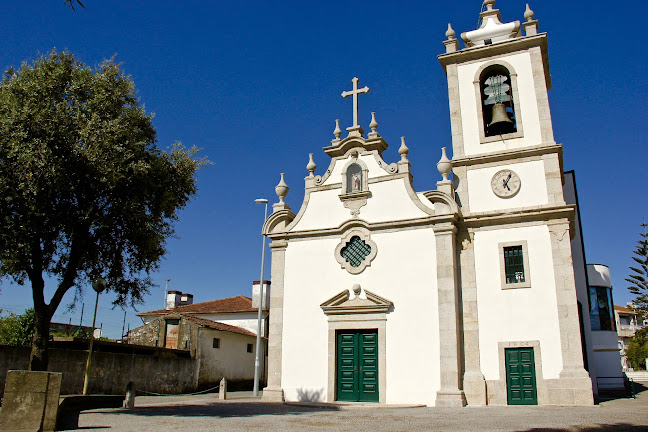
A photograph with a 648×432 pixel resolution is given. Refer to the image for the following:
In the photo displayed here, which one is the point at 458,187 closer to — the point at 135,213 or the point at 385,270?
the point at 385,270

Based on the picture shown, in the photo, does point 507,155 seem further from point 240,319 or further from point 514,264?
point 240,319

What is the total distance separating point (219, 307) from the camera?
1248 inches

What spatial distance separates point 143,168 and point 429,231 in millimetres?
8599

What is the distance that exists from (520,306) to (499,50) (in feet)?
28.4

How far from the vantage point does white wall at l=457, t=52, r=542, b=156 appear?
17078 millimetres

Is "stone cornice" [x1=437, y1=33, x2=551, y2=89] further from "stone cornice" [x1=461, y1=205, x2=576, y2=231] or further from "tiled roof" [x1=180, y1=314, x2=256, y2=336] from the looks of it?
"tiled roof" [x1=180, y1=314, x2=256, y2=336]

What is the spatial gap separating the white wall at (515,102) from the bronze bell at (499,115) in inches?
18.2

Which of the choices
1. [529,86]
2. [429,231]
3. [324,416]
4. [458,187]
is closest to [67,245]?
[324,416]

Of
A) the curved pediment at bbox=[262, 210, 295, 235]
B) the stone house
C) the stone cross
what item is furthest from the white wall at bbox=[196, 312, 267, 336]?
the stone cross

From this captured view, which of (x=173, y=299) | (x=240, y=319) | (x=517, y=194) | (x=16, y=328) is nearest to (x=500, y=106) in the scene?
(x=517, y=194)

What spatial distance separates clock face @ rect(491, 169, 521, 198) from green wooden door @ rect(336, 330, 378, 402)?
228 inches

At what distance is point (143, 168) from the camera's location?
1208cm

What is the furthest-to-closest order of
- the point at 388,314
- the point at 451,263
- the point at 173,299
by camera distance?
→ 1. the point at 173,299
2. the point at 388,314
3. the point at 451,263

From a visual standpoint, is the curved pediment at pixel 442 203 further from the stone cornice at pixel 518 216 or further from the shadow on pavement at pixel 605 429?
the shadow on pavement at pixel 605 429
